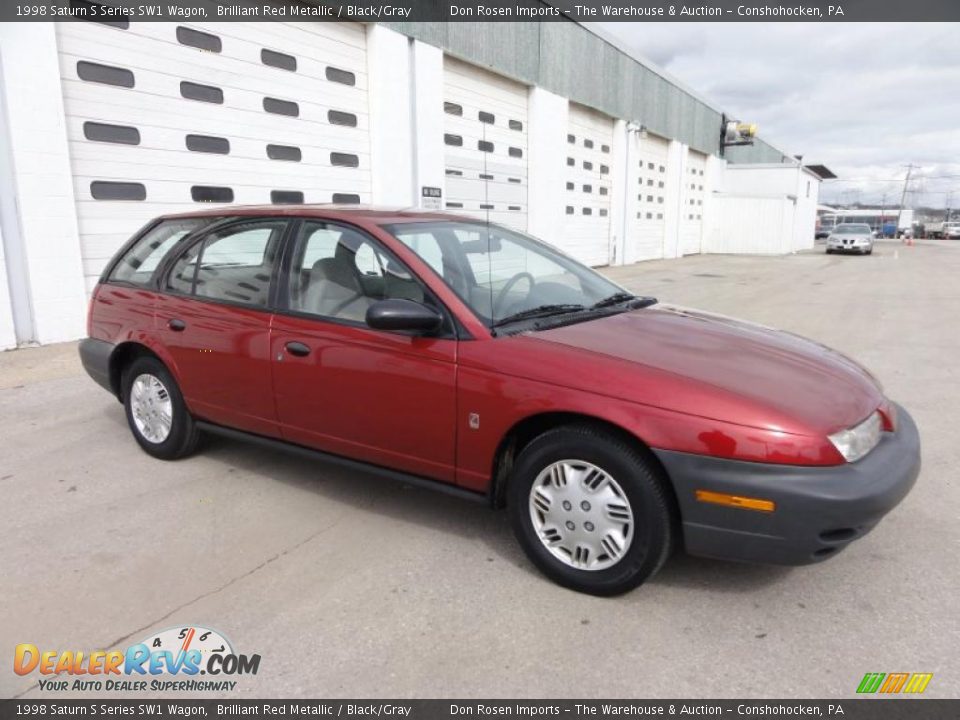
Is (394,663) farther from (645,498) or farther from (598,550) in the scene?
(645,498)

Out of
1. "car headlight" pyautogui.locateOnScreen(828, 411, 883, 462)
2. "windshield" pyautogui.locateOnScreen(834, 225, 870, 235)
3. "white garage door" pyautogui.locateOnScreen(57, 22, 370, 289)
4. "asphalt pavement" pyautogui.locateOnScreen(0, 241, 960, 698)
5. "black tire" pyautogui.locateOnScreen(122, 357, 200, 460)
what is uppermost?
"white garage door" pyautogui.locateOnScreen(57, 22, 370, 289)

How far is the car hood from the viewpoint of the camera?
2.53m

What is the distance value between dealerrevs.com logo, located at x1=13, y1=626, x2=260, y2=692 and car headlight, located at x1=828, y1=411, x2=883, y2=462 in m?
2.24

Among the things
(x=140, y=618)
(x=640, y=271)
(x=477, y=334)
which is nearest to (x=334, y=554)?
(x=140, y=618)

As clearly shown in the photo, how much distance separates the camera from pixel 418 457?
3174mm

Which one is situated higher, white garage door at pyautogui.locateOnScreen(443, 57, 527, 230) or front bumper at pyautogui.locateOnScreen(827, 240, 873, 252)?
white garage door at pyautogui.locateOnScreen(443, 57, 527, 230)

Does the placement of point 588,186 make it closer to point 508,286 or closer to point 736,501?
point 508,286

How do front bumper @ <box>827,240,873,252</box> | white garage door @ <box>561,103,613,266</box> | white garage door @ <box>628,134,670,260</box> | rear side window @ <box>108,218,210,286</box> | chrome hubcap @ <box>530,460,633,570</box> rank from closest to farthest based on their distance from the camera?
chrome hubcap @ <box>530,460,633,570</box> < rear side window @ <box>108,218,210,286</box> < white garage door @ <box>561,103,613,266</box> < white garage door @ <box>628,134,670,260</box> < front bumper @ <box>827,240,873,252</box>

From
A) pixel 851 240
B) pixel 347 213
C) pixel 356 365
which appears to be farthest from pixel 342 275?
pixel 851 240

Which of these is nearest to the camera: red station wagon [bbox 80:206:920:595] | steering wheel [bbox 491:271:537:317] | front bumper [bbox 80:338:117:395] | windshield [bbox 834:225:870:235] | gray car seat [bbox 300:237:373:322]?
red station wagon [bbox 80:206:920:595]

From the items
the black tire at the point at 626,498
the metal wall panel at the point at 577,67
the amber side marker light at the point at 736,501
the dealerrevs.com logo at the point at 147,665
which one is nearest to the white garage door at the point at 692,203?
the metal wall panel at the point at 577,67

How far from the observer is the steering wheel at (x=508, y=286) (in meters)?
3.23

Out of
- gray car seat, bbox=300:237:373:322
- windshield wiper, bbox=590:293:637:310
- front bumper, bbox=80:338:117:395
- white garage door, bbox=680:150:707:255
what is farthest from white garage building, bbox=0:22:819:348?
white garage door, bbox=680:150:707:255
